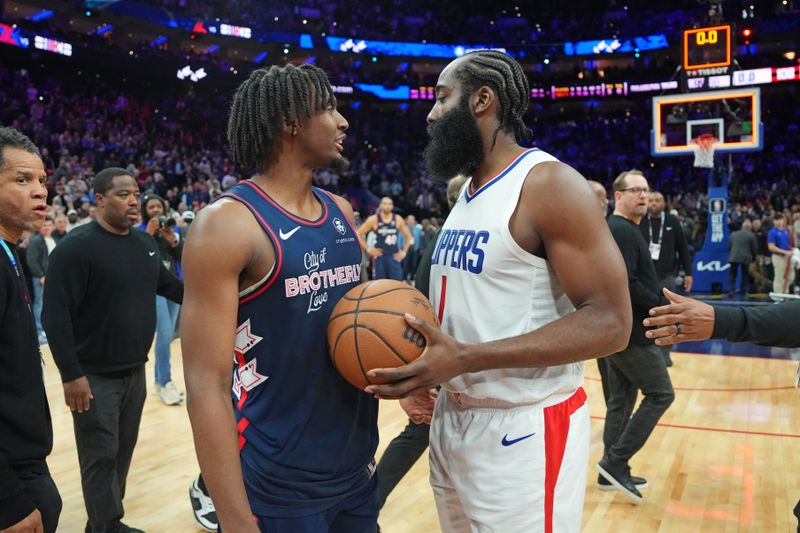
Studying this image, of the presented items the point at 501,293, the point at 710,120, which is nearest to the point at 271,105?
the point at 501,293

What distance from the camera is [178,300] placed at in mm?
3781

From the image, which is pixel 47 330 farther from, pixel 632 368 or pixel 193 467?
pixel 632 368

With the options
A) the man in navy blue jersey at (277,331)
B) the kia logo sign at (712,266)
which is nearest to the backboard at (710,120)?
the kia logo sign at (712,266)

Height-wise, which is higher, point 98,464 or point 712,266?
point 98,464

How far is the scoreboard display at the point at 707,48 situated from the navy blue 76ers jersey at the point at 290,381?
12.4m

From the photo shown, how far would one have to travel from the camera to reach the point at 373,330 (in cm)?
163

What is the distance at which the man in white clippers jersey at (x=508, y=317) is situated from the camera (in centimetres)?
166

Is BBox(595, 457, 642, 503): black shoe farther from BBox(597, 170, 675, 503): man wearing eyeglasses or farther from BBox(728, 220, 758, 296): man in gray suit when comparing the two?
BBox(728, 220, 758, 296): man in gray suit

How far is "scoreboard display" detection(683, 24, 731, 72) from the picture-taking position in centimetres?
1200

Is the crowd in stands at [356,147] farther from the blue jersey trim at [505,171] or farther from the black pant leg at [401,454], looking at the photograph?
the blue jersey trim at [505,171]

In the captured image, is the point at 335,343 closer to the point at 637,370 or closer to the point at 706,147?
the point at 637,370

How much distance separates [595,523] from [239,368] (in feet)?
8.76

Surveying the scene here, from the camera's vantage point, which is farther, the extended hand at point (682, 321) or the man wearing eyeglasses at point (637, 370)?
the man wearing eyeglasses at point (637, 370)

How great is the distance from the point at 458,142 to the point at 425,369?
2.52 feet
